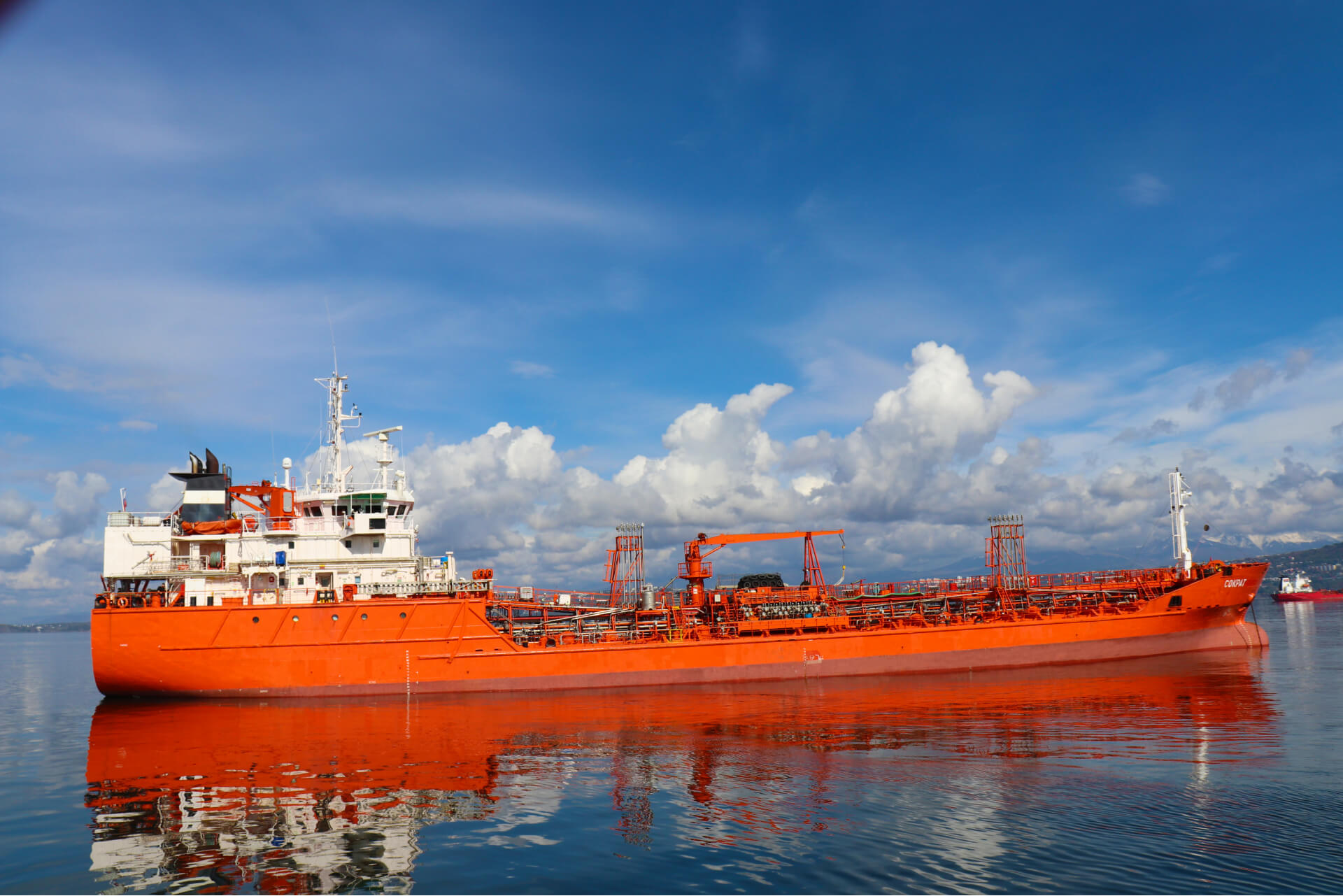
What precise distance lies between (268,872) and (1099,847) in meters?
15.0

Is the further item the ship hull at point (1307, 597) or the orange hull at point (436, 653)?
the ship hull at point (1307, 597)

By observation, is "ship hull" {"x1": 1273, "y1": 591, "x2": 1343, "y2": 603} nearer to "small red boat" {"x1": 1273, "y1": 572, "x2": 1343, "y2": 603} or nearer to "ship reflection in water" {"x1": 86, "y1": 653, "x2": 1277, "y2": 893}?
"small red boat" {"x1": 1273, "y1": 572, "x2": 1343, "y2": 603}

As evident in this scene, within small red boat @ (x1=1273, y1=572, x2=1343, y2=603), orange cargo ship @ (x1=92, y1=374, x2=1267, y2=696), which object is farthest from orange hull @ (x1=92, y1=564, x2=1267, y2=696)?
small red boat @ (x1=1273, y1=572, x2=1343, y2=603)

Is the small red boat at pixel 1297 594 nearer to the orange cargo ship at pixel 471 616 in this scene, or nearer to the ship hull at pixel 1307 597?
the ship hull at pixel 1307 597

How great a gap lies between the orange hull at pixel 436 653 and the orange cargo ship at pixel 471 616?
2.9 inches

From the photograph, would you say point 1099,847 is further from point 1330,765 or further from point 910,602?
point 910,602

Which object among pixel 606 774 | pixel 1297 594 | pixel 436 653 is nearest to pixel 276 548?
pixel 436 653

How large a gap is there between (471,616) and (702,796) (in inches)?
749

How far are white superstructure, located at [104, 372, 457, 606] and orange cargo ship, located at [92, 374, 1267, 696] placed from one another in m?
0.08

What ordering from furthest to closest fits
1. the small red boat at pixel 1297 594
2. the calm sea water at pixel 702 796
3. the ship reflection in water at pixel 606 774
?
the small red boat at pixel 1297 594, the ship reflection in water at pixel 606 774, the calm sea water at pixel 702 796

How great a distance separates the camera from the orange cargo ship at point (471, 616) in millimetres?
32906

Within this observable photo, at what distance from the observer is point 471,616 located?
33.7 metres

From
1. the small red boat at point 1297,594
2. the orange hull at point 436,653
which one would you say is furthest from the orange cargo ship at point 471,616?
the small red boat at point 1297,594

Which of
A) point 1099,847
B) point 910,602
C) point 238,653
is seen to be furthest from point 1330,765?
point 238,653
